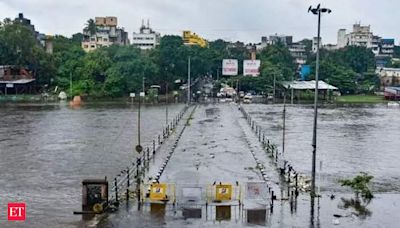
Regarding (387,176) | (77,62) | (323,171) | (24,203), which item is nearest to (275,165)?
(323,171)

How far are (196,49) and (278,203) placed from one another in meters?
78.6

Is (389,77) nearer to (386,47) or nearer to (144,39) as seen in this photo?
(386,47)

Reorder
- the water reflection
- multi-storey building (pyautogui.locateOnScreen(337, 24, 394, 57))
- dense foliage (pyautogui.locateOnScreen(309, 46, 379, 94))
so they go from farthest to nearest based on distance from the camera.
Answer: multi-storey building (pyautogui.locateOnScreen(337, 24, 394, 57)) → dense foliage (pyautogui.locateOnScreen(309, 46, 379, 94)) → the water reflection

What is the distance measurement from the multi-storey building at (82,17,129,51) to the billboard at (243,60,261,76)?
59.8 m

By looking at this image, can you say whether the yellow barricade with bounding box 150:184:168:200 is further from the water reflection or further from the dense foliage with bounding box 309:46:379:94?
the dense foliage with bounding box 309:46:379:94

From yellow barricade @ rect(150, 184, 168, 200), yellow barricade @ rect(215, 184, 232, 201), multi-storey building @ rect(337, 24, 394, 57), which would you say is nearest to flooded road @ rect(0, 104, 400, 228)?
yellow barricade @ rect(150, 184, 168, 200)

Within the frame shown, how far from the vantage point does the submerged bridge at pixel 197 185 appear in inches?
781

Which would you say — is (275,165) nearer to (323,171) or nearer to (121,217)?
(323,171)

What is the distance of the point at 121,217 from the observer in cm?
1948

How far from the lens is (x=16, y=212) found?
2002cm

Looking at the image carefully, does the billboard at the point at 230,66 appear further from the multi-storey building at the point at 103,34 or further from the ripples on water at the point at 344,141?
the multi-storey building at the point at 103,34

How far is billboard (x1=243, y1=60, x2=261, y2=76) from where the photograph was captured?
92.7 m

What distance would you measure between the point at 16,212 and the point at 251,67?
75.7 meters

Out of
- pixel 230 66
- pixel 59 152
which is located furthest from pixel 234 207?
pixel 230 66
